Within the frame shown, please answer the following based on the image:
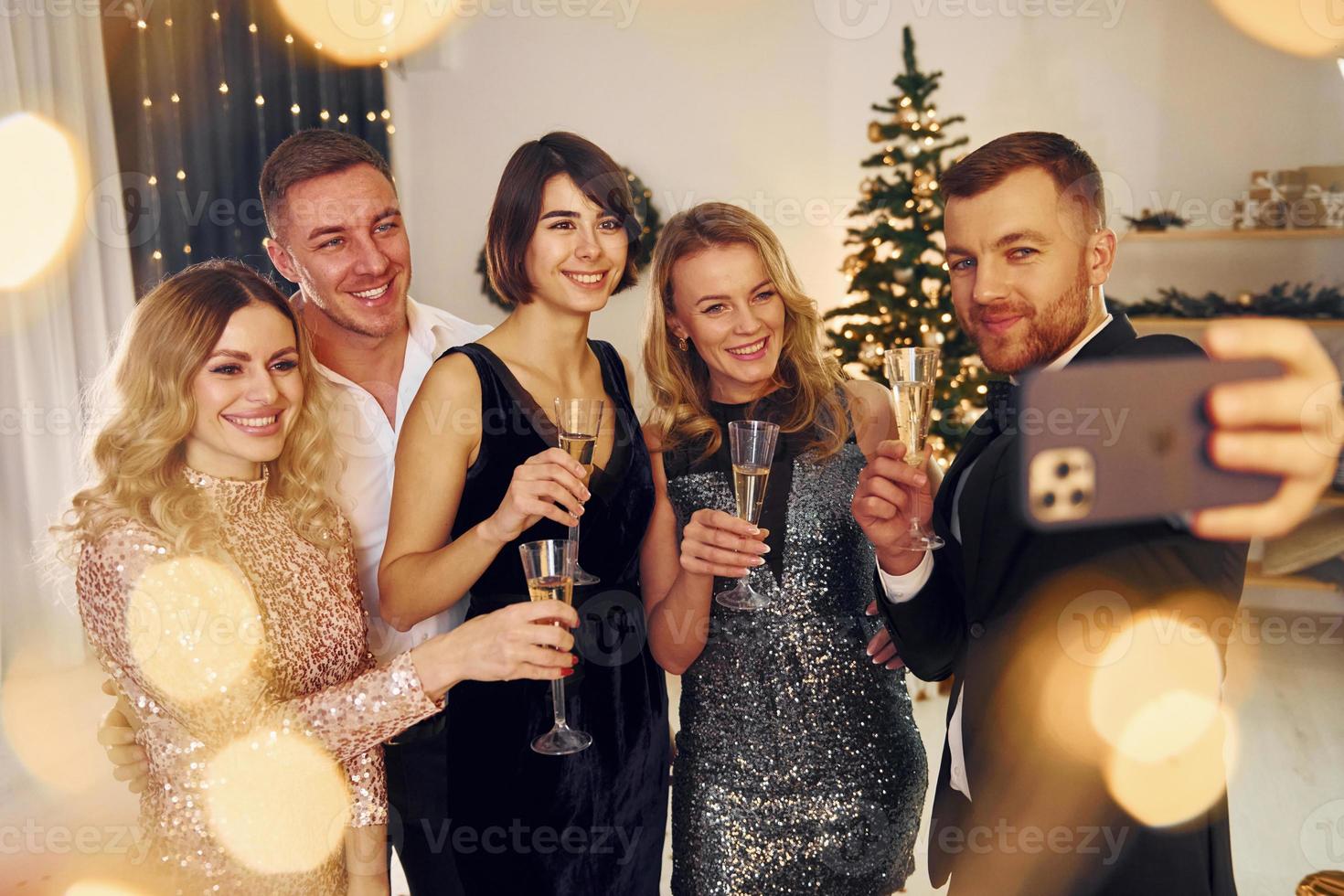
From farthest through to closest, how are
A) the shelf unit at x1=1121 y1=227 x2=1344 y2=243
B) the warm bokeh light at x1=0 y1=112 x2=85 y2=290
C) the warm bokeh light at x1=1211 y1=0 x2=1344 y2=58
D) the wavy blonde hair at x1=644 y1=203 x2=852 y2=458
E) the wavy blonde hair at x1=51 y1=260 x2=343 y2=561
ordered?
the warm bokeh light at x1=1211 y1=0 x2=1344 y2=58, the shelf unit at x1=1121 y1=227 x2=1344 y2=243, the warm bokeh light at x1=0 y1=112 x2=85 y2=290, the wavy blonde hair at x1=644 y1=203 x2=852 y2=458, the wavy blonde hair at x1=51 y1=260 x2=343 y2=561

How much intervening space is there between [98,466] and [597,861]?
117cm

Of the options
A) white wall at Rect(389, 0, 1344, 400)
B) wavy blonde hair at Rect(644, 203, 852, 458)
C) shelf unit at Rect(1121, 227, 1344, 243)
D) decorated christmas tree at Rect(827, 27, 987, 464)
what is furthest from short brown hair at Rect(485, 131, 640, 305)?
shelf unit at Rect(1121, 227, 1344, 243)

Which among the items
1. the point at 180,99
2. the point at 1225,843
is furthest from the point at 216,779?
the point at 180,99

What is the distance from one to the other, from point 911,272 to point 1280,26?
2.97 meters

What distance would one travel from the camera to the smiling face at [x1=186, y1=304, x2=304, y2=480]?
161cm

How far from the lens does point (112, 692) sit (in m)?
1.77

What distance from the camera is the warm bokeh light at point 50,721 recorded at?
3.63 meters

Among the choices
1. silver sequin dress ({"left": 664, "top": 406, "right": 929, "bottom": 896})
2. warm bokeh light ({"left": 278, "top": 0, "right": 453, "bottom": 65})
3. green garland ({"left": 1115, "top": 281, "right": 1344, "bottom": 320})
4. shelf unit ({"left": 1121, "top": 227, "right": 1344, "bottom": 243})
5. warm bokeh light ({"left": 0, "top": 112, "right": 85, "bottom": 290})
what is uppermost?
warm bokeh light ({"left": 278, "top": 0, "right": 453, "bottom": 65})

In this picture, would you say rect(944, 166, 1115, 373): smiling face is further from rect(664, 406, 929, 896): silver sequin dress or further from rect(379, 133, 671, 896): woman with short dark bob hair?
rect(379, 133, 671, 896): woman with short dark bob hair

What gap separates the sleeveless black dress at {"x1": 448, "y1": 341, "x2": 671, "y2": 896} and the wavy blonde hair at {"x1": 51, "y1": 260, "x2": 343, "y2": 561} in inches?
16.7

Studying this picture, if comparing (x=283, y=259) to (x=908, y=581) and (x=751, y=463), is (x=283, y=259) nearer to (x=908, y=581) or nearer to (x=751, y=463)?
(x=751, y=463)

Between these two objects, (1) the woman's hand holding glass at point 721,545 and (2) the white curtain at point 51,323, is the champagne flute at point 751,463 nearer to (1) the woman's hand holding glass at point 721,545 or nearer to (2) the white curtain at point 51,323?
(1) the woman's hand holding glass at point 721,545

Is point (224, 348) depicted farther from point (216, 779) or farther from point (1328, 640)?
point (1328, 640)

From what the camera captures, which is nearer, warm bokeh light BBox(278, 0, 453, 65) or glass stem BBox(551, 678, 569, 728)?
glass stem BBox(551, 678, 569, 728)
